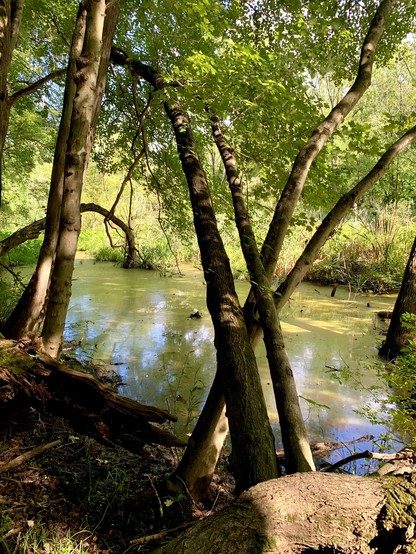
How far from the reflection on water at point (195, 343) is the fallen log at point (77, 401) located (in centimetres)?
85

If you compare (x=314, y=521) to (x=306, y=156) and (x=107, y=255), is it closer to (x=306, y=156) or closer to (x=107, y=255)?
(x=306, y=156)

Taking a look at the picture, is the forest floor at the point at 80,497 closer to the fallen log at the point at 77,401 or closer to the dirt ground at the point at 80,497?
the dirt ground at the point at 80,497

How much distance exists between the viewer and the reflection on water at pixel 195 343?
3.69 m

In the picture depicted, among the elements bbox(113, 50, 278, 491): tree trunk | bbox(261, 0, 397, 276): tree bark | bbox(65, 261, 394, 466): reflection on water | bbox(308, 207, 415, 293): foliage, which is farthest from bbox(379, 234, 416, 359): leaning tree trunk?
bbox(308, 207, 415, 293): foliage

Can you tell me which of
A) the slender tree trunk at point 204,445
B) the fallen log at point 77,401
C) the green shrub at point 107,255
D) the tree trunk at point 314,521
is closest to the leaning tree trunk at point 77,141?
the fallen log at point 77,401

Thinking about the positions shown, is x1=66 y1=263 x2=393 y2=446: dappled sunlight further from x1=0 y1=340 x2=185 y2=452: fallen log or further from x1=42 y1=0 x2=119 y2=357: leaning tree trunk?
x1=42 y1=0 x2=119 y2=357: leaning tree trunk

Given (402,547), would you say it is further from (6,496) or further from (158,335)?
(158,335)

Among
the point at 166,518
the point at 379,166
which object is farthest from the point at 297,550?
the point at 379,166

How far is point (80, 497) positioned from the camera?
1848 mm

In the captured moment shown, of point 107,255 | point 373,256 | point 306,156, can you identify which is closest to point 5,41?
point 306,156

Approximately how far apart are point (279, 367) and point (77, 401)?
93 cm

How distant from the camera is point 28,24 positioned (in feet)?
15.7

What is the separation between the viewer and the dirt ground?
1579mm

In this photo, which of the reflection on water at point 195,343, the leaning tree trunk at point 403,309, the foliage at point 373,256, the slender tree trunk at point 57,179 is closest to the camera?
the slender tree trunk at point 57,179
